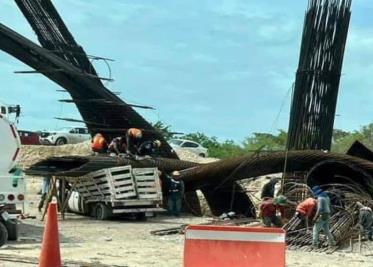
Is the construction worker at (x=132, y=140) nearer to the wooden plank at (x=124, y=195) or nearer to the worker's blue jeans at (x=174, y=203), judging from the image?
the worker's blue jeans at (x=174, y=203)

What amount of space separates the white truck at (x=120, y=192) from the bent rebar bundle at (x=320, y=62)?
508cm

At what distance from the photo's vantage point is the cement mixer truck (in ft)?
49.6

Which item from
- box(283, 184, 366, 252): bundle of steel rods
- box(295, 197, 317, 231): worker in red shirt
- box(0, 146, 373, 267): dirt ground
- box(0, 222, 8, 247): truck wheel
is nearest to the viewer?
box(0, 146, 373, 267): dirt ground

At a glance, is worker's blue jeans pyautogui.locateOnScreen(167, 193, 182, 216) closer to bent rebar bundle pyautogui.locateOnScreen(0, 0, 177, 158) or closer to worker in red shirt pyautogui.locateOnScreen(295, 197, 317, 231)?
bent rebar bundle pyautogui.locateOnScreen(0, 0, 177, 158)

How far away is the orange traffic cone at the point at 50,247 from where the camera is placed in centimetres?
1044

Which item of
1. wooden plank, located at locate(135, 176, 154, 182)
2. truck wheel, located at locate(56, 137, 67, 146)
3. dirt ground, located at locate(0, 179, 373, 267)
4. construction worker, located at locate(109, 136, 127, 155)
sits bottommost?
dirt ground, located at locate(0, 179, 373, 267)

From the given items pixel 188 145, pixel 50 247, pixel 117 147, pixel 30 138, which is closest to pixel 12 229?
pixel 50 247

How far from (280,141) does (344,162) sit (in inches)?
1778

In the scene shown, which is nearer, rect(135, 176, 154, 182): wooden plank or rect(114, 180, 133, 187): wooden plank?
rect(114, 180, 133, 187): wooden plank

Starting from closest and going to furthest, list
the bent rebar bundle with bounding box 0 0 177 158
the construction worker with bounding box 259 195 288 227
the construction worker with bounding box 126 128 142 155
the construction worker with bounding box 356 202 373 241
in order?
the construction worker with bounding box 356 202 373 241 → the construction worker with bounding box 259 195 288 227 → the construction worker with bounding box 126 128 142 155 → the bent rebar bundle with bounding box 0 0 177 158

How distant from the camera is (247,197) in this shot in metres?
26.8

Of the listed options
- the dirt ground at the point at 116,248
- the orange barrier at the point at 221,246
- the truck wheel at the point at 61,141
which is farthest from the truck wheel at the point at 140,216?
the truck wheel at the point at 61,141

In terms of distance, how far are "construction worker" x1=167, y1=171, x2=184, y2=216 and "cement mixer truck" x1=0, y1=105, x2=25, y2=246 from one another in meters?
9.87

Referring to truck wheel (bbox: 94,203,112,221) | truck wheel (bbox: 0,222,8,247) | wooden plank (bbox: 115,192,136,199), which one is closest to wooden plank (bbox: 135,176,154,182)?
wooden plank (bbox: 115,192,136,199)
